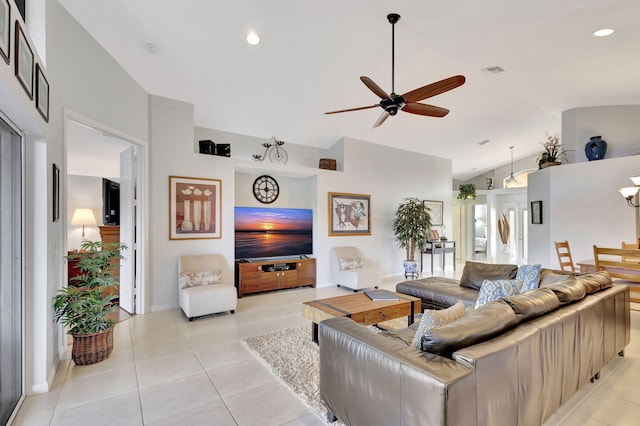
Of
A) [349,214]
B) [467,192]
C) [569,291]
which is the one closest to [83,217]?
[349,214]

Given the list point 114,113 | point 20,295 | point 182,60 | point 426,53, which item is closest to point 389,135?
point 426,53

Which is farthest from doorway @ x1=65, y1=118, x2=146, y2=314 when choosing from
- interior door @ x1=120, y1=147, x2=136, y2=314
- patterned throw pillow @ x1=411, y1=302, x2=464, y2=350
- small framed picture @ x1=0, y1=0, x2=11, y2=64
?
patterned throw pillow @ x1=411, y1=302, x2=464, y2=350

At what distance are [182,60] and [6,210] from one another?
2.46 meters

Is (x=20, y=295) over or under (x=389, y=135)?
under

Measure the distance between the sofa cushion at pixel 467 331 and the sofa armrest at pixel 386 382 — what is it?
0.22 ft

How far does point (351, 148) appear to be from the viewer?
628 centimetres

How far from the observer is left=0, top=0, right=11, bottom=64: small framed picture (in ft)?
5.01

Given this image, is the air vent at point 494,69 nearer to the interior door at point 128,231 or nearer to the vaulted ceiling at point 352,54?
the vaulted ceiling at point 352,54

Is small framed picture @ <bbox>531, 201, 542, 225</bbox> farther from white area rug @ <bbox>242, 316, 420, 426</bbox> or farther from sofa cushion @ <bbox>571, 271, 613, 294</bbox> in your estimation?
white area rug @ <bbox>242, 316, 420, 426</bbox>

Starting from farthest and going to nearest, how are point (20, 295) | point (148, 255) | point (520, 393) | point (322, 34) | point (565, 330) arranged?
point (148, 255) → point (322, 34) → point (20, 295) → point (565, 330) → point (520, 393)

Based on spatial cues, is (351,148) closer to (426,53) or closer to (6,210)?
(426,53)

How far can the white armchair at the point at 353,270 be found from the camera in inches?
217

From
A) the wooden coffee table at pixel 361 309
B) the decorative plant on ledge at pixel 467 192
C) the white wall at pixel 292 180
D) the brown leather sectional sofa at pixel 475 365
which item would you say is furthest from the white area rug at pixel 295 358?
the decorative plant on ledge at pixel 467 192

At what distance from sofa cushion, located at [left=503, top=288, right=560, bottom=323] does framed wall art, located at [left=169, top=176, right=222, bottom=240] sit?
4.11 meters
